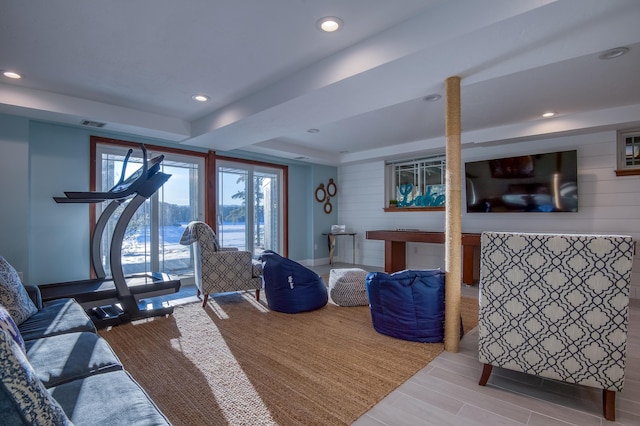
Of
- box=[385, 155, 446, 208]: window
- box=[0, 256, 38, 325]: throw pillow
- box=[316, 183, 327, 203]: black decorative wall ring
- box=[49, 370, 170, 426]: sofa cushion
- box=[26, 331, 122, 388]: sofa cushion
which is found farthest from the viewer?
box=[316, 183, 327, 203]: black decorative wall ring

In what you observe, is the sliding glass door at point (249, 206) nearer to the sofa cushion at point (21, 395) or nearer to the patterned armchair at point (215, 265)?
the patterned armchair at point (215, 265)

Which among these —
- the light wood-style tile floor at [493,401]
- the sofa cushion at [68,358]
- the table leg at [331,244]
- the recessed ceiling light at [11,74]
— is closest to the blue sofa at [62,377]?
the sofa cushion at [68,358]

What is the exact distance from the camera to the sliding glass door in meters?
5.64

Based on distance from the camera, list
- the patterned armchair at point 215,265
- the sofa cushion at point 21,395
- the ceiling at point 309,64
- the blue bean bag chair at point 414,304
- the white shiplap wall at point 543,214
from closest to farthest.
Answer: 1. the sofa cushion at point 21,395
2. the ceiling at point 309,64
3. the blue bean bag chair at point 414,304
4. the patterned armchair at point 215,265
5. the white shiplap wall at point 543,214

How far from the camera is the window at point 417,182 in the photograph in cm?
601

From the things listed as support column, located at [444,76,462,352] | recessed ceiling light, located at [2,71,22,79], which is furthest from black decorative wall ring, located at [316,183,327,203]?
recessed ceiling light, located at [2,71,22,79]

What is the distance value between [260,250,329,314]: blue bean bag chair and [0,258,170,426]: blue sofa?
68.4 inches

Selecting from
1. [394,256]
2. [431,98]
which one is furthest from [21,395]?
[394,256]

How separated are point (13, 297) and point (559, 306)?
3.21 metres

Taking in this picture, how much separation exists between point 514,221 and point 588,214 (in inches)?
35.4

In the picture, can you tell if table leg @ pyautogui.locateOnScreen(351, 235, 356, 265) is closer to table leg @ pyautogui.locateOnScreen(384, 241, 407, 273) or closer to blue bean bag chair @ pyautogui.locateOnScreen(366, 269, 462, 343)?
table leg @ pyautogui.locateOnScreen(384, 241, 407, 273)

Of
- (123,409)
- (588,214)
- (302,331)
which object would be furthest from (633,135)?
(123,409)

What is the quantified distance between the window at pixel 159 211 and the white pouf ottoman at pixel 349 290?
8.35ft

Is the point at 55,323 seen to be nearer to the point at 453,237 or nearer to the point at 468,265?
the point at 453,237
